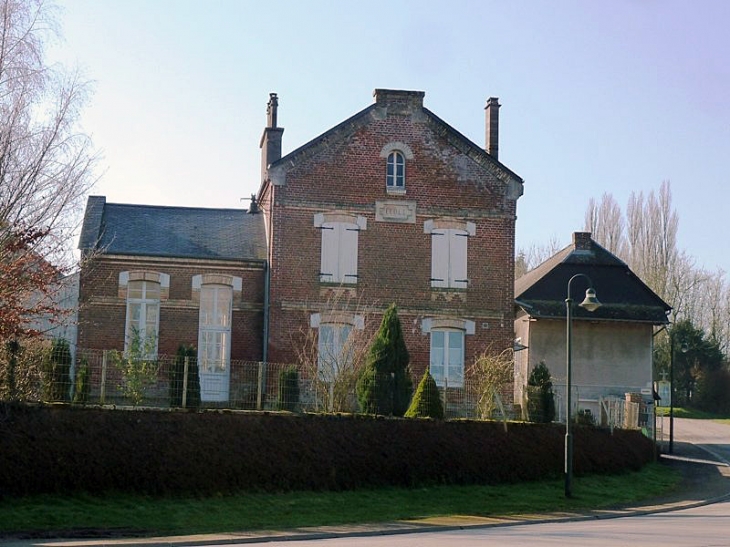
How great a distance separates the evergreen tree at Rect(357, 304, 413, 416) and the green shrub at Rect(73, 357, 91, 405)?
735cm

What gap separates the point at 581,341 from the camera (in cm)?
4219

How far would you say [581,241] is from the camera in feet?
152

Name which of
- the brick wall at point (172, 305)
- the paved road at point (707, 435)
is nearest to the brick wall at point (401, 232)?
the brick wall at point (172, 305)

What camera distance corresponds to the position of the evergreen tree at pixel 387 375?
90.0 ft

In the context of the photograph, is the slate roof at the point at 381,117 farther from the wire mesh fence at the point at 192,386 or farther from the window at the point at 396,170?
the wire mesh fence at the point at 192,386

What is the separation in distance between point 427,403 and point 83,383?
31.5ft

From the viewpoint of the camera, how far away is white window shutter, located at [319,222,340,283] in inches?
1271

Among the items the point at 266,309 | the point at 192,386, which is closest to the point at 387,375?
the point at 192,386

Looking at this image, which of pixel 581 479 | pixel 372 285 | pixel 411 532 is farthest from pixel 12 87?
pixel 581 479

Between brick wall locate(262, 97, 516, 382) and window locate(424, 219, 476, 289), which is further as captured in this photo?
window locate(424, 219, 476, 289)

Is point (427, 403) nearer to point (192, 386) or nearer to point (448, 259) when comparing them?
point (448, 259)

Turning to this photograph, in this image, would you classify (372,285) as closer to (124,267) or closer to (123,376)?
(124,267)

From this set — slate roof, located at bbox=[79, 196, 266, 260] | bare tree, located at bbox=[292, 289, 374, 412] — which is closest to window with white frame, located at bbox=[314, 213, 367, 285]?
bare tree, located at bbox=[292, 289, 374, 412]

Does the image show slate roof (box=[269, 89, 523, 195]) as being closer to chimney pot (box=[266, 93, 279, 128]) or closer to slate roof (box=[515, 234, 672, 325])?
chimney pot (box=[266, 93, 279, 128])
